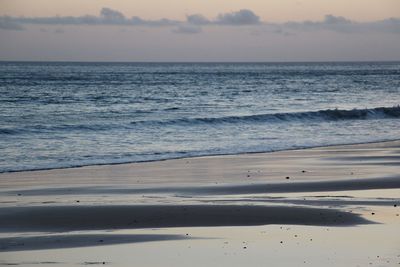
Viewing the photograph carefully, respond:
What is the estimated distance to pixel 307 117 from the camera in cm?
4050

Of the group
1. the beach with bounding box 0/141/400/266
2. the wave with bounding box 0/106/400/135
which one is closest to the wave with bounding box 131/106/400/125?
the wave with bounding box 0/106/400/135

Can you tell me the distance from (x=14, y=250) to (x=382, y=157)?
48.0 feet

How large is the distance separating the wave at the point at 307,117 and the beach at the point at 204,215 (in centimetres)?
1521

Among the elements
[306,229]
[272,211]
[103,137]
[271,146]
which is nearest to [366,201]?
[272,211]

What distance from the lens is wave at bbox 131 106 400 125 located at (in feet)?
119

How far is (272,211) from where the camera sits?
13.2 metres

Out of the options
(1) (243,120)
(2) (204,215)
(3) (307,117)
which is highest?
(2) (204,215)

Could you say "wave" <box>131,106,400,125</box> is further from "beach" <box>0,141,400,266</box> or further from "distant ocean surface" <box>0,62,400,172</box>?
"beach" <box>0,141,400,266</box>

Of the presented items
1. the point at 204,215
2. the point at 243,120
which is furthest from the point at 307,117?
the point at 204,215

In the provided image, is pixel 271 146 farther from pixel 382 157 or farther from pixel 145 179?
pixel 145 179

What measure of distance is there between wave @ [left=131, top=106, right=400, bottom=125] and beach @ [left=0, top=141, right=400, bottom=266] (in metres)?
15.2

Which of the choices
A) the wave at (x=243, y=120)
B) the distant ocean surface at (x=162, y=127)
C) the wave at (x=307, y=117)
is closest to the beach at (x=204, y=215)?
the distant ocean surface at (x=162, y=127)

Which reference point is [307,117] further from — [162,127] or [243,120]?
[162,127]

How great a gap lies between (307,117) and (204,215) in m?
28.2
